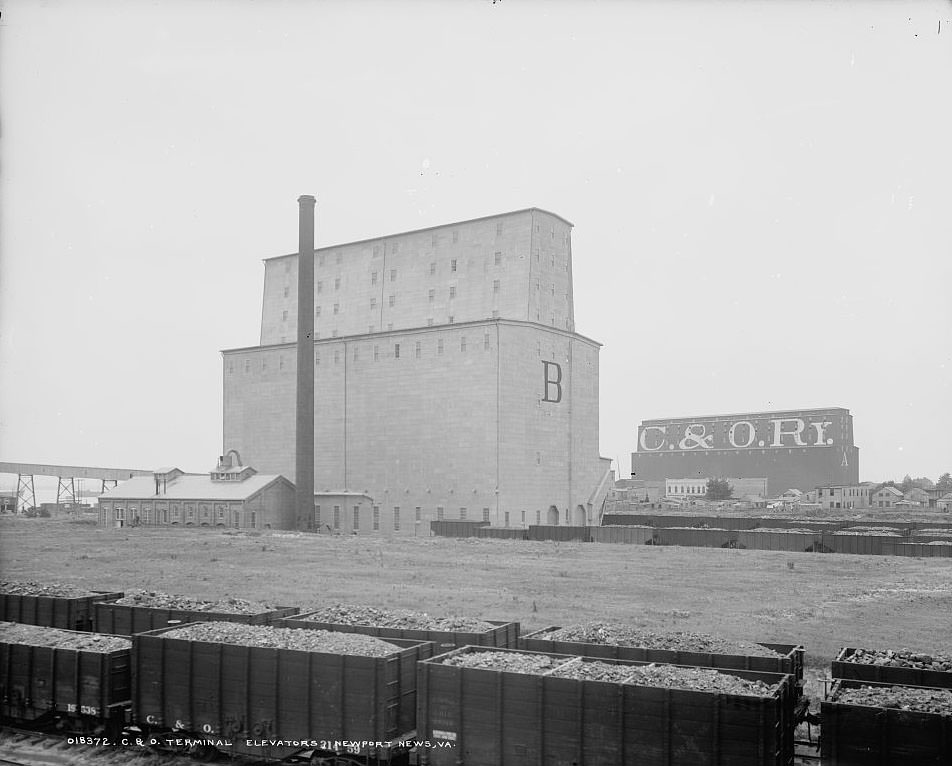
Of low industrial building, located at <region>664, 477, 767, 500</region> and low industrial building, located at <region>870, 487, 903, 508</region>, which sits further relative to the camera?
low industrial building, located at <region>664, 477, 767, 500</region>

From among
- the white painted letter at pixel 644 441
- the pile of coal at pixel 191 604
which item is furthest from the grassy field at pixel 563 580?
the white painted letter at pixel 644 441

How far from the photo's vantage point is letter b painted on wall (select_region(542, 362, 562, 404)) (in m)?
66.8

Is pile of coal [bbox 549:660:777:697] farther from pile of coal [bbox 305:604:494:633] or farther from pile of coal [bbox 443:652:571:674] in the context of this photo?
pile of coal [bbox 305:604:494:633]

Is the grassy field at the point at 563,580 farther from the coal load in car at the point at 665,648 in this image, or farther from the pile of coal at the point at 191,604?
the pile of coal at the point at 191,604

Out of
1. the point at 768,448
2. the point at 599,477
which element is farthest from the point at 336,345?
the point at 768,448

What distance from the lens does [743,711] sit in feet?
32.3

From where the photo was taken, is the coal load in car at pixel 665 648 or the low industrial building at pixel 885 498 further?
the low industrial building at pixel 885 498

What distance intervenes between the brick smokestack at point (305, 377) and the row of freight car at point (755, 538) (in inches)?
581

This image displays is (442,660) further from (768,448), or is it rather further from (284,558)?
(768,448)

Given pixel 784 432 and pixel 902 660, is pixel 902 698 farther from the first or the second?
pixel 784 432

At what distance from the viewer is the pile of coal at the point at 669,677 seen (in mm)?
10648

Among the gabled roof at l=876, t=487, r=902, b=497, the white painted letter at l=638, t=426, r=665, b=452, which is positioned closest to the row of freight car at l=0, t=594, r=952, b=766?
the gabled roof at l=876, t=487, r=902, b=497

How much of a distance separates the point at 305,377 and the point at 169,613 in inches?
1927

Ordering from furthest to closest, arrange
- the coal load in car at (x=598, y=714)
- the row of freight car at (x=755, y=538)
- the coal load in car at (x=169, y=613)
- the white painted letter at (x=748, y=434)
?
the white painted letter at (x=748, y=434)
the row of freight car at (x=755, y=538)
the coal load in car at (x=169, y=613)
the coal load in car at (x=598, y=714)
